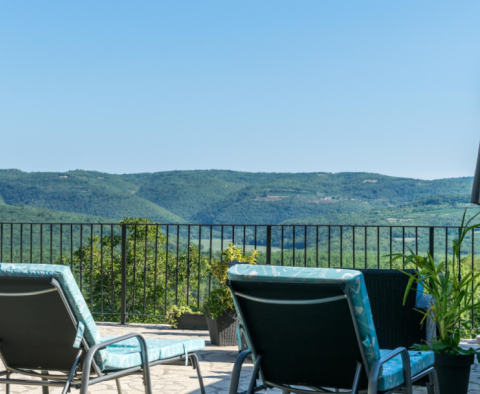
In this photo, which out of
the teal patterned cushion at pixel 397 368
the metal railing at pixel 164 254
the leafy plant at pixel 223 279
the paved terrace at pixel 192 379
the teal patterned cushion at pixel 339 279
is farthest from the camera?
the metal railing at pixel 164 254

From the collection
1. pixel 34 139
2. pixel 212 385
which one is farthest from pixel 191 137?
pixel 212 385

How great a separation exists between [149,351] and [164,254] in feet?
33.9

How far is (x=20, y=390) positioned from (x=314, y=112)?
45.1 meters

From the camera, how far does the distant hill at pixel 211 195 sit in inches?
1359

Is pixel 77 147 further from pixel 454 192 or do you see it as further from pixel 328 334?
pixel 328 334

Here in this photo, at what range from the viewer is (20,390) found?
344cm

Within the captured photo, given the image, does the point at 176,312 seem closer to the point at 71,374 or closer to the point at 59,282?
the point at 71,374

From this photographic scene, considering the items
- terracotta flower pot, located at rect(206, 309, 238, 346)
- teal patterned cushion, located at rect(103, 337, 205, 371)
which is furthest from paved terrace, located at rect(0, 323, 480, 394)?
teal patterned cushion, located at rect(103, 337, 205, 371)

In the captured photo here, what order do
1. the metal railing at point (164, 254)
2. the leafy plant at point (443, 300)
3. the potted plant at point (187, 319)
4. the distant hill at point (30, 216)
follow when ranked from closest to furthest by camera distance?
the leafy plant at point (443, 300) → the metal railing at point (164, 254) → the potted plant at point (187, 319) → the distant hill at point (30, 216)

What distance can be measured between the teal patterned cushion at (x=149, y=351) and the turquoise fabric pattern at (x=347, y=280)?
2.24 ft

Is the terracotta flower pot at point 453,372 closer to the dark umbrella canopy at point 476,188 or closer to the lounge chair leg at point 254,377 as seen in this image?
the dark umbrella canopy at point 476,188

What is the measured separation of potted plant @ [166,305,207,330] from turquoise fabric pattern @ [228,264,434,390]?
155 inches

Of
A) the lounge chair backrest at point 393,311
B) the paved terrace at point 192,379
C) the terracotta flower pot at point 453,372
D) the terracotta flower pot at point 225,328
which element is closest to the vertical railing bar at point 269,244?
the terracotta flower pot at point 225,328

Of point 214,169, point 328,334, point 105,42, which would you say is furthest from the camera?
point 214,169
